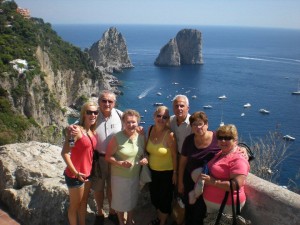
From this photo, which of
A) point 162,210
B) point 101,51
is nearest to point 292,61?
point 101,51

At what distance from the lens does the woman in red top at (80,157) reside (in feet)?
13.8

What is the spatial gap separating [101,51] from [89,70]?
4503 cm

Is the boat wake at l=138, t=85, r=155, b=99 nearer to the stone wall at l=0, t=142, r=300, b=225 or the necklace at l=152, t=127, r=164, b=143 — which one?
the stone wall at l=0, t=142, r=300, b=225

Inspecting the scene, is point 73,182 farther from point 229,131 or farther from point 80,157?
point 229,131

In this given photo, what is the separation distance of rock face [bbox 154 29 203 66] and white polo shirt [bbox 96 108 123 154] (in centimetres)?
11957

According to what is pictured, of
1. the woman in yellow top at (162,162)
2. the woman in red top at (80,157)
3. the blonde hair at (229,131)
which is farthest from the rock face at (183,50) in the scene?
the blonde hair at (229,131)

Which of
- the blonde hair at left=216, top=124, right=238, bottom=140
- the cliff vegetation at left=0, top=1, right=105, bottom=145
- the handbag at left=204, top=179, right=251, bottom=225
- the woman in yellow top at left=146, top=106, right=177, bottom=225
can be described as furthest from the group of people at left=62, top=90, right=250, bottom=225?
the cliff vegetation at left=0, top=1, right=105, bottom=145

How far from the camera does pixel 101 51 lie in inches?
4673

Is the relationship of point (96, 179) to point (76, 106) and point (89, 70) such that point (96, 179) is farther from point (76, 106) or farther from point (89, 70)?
point (89, 70)

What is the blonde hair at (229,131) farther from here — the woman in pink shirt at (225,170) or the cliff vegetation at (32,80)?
the cliff vegetation at (32,80)

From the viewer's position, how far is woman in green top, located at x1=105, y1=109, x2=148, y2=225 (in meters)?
4.34

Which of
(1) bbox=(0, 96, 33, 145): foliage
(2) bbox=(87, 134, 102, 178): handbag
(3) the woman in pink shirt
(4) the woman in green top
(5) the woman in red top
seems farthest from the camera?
(1) bbox=(0, 96, 33, 145): foliage

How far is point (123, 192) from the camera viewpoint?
178 inches

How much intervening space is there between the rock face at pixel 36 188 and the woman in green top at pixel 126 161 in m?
0.62
